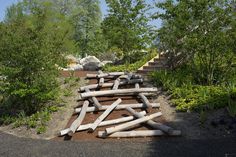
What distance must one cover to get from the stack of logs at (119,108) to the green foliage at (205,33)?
221 cm

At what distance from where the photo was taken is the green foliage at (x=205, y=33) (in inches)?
509

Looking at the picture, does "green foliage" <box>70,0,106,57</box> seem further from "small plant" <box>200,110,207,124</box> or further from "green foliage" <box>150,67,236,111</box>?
"small plant" <box>200,110,207,124</box>

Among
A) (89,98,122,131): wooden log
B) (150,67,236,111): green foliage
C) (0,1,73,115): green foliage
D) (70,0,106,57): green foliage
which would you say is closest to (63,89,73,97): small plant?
(0,1,73,115): green foliage

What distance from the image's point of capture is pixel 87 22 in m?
44.8

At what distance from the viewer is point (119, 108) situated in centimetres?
1180

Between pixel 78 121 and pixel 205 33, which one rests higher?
pixel 205 33

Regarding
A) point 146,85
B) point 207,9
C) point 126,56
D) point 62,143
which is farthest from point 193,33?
point 126,56

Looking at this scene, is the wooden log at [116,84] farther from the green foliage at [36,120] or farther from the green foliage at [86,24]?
the green foliage at [86,24]

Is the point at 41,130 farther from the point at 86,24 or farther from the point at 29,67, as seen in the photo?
the point at 86,24

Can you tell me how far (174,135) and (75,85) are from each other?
674 cm

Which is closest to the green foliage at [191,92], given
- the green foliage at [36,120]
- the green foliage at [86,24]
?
the green foliage at [36,120]

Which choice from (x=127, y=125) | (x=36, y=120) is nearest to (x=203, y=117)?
(x=127, y=125)

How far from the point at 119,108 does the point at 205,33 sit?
4.28 m

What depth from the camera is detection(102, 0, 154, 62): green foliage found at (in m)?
21.1
